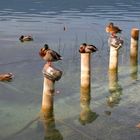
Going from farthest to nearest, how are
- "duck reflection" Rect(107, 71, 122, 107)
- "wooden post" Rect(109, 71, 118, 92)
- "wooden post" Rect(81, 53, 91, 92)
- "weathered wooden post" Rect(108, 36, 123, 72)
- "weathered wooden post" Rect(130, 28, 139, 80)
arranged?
"weathered wooden post" Rect(130, 28, 139, 80)
"weathered wooden post" Rect(108, 36, 123, 72)
"wooden post" Rect(109, 71, 118, 92)
"duck reflection" Rect(107, 71, 122, 107)
"wooden post" Rect(81, 53, 91, 92)

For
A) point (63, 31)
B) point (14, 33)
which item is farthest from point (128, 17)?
point (14, 33)

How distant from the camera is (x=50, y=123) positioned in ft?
52.5

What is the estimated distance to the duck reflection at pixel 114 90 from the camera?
18716 millimetres

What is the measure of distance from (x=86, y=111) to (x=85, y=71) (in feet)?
6.53

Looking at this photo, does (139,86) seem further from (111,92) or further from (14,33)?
(14,33)

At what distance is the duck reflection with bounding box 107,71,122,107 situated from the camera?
18716 millimetres

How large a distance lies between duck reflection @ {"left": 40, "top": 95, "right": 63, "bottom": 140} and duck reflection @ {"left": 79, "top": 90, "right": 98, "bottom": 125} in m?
1.27

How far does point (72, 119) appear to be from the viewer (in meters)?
16.5

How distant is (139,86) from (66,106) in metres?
4.96

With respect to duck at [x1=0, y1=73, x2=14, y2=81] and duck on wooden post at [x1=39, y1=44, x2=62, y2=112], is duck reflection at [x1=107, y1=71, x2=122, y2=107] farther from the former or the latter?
duck at [x1=0, y1=73, x2=14, y2=81]

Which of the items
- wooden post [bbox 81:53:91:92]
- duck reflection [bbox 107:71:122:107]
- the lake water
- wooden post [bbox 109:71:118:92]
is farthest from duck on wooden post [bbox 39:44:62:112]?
wooden post [bbox 109:71:118:92]

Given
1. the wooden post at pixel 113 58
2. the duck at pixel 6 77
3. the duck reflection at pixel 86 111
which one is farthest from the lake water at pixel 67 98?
the wooden post at pixel 113 58

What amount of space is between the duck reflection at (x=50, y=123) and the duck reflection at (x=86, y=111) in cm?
127

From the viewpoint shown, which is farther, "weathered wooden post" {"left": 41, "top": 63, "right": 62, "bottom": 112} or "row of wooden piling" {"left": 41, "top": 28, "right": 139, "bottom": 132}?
"row of wooden piling" {"left": 41, "top": 28, "right": 139, "bottom": 132}
